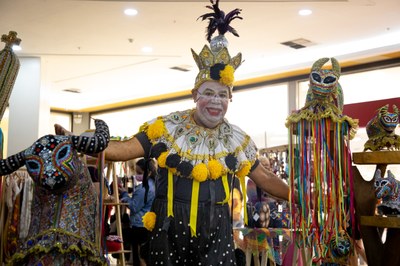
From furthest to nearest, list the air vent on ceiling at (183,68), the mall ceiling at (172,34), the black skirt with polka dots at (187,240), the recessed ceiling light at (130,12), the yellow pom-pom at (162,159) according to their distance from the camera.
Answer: the air vent on ceiling at (183,68)
the recessed ceiling light at (130,12)
the mall ceiling at (172,34)
the yellow pom-pom at (162,159)
the black skirt with polka dots at (187,240)

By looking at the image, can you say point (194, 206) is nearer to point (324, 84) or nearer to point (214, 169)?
point (214, 169)

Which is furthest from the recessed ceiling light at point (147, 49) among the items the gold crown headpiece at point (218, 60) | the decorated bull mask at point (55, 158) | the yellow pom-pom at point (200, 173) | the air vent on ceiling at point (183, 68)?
the decorated bull mask at point (55, 158)

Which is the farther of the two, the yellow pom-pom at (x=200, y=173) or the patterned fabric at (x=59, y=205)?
the yellow pom-pom at (x=200, y=173)

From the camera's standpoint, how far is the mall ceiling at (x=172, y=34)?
7953 millimetres

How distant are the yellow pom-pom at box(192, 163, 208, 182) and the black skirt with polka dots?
14 centimetres

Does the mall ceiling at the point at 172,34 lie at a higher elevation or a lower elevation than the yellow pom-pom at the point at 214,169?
higher

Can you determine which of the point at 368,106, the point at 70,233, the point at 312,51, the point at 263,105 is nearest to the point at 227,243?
the point at 70,233

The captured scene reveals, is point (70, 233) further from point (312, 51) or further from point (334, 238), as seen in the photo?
point (312, 51)

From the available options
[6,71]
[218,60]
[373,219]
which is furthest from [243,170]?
[6,71]

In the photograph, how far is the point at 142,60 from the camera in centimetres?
1093

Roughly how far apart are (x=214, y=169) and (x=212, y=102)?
0.37 m

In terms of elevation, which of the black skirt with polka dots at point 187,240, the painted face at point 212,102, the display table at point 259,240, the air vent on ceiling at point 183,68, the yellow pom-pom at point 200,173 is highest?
the air vent on ceiling at point 183,68

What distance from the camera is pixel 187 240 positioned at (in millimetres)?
3232

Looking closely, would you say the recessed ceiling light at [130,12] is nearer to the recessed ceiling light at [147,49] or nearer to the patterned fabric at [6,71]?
the recessed ceiling light at [147,49]
